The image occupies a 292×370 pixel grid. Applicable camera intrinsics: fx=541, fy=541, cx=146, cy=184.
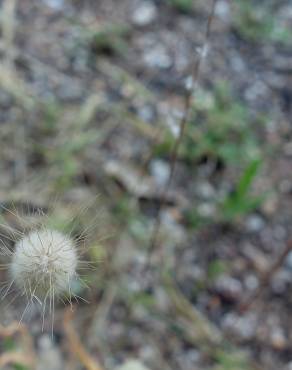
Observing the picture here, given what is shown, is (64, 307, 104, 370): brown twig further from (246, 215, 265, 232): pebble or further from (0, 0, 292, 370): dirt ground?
(246, 215, 265, 232): pebble

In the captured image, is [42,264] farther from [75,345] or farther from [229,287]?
[229,287]

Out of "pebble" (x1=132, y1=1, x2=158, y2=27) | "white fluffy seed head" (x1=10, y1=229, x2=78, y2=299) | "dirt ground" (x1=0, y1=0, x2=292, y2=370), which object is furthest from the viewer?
"pebble" (x1=132, y1=1, x2=158, y2=27)

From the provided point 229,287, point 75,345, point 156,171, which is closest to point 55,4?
point 156,171

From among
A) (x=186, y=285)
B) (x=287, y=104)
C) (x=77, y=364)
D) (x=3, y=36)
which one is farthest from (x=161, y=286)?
(x=3, y=36)

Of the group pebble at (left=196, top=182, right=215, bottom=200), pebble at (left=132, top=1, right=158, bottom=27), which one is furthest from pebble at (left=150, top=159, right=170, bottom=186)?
pebble at (left=132, top=1, right=158, bottom=27)

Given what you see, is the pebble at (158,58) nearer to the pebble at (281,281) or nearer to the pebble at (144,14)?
the pebble at (144,14)

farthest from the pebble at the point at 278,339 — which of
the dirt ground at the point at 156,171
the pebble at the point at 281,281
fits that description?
the pebble at the point at 281,281
